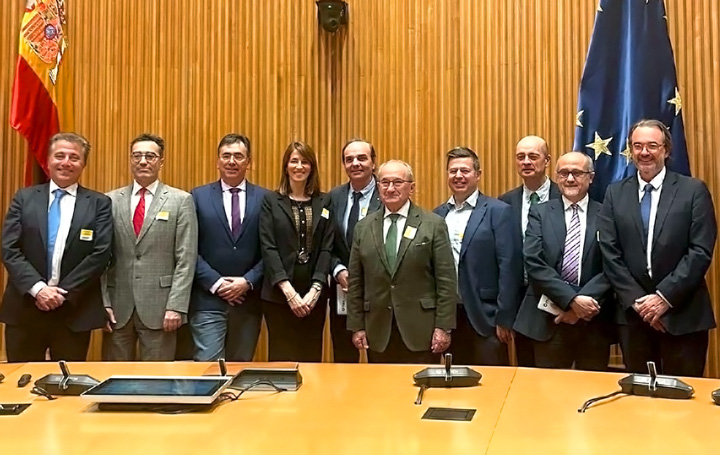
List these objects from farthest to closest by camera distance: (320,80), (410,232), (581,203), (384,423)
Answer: (320,80)
(581,203)
(410,232)
(384,423)

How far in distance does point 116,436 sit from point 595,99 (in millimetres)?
3262

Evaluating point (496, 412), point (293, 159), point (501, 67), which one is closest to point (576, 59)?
point (501, 67)

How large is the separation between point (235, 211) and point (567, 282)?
1.67 meters

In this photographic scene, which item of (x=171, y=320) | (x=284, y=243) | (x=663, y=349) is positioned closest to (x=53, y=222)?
(x=171, y=320)

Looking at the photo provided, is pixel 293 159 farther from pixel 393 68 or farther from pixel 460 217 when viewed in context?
pixel 393 68

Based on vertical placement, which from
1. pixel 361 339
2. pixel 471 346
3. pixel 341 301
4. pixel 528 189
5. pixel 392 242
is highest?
pixel 528 189

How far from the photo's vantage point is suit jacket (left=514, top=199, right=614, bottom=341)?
3.26m

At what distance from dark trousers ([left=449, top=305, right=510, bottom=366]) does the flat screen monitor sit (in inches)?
70.7

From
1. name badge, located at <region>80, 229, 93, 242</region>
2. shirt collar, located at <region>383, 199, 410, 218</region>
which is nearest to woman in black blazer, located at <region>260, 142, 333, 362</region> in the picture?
shirt collar, located at <region>383, 199, 410, 218</region>

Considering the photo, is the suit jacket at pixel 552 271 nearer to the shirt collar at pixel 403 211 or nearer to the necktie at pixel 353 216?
the shirt collar at pixel 403 211

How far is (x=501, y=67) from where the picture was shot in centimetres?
463

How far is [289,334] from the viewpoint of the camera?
3.62m

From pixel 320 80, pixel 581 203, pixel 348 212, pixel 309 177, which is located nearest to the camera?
pixel 581 203

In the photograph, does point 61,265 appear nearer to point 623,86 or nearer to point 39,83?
point 39,83
